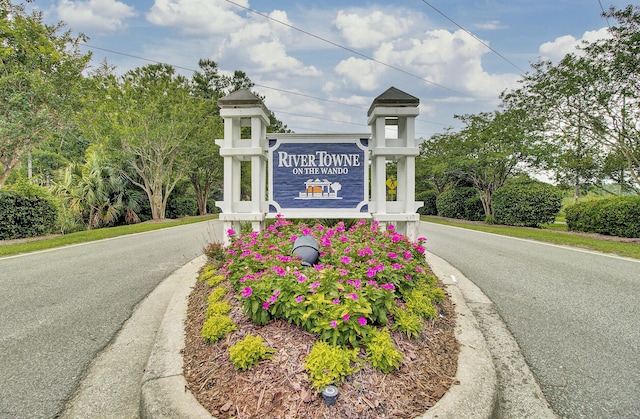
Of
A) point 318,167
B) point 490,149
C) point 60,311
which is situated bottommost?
point 60,311

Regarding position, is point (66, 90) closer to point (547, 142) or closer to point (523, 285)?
point (523, 285)

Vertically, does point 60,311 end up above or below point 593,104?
below

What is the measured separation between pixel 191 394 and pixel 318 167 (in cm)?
279

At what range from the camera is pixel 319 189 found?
4012 mm

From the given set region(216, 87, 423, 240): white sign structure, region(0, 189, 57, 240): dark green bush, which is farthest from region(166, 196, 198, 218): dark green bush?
region(216, 87, 423, 240): white sign structure

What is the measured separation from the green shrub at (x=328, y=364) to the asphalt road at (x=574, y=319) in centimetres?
125

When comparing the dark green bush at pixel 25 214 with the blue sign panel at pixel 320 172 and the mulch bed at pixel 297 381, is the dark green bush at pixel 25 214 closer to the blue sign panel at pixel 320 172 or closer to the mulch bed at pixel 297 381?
the blue sign panel at pixel 320 172

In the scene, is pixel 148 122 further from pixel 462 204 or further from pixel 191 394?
pixel 462 204

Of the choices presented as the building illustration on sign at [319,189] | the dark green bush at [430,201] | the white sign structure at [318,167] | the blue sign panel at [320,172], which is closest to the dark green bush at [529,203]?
the dark green bush at [430,201]

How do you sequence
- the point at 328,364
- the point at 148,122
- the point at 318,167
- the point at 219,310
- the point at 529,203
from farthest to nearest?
1. the point at 148,122
2. the point at 529,203
3. the point at 318,167
4. the point at 219,310
5. the point at 328,364

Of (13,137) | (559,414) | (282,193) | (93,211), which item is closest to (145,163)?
(93,211)

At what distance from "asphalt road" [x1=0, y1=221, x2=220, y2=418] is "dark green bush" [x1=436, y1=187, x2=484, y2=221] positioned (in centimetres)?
1445

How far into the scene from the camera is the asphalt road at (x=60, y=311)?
2105 mm


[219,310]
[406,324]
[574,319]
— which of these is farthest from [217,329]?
[574,319]
